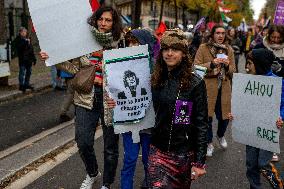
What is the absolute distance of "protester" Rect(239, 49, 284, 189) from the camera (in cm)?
441

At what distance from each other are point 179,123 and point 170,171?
0.35 meters

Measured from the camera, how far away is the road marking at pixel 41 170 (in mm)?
5309

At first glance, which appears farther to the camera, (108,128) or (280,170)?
(280,170)

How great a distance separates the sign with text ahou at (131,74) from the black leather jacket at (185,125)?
1.74 ft

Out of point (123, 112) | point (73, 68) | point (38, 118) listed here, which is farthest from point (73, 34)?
point (38, 118)

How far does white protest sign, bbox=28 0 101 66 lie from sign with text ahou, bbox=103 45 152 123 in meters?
0.38

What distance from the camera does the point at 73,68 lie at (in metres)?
4.75

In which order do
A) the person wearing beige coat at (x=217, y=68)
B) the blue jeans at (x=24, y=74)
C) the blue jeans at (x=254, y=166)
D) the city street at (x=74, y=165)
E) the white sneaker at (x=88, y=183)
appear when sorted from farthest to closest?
the blue jeans at (x=24, y=74) < the person wearing beige coat at (x=217, y=68) < the city street at (x=74, y=165) < the white sneaker at (x=88, y=183) < the blue jeans at (x=254, y=166)

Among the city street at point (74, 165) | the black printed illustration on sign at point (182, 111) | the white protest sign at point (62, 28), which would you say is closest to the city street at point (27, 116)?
the city street at point (74, 165)

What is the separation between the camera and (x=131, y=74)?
13.4 feet

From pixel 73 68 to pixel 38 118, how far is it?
5043 mm

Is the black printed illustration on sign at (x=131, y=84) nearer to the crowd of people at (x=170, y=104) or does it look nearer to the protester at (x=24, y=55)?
the crowd of people at (x=170, y=104)

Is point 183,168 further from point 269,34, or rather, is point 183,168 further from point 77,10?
point 269,34

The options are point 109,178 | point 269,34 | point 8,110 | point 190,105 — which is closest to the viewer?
point 190,105
